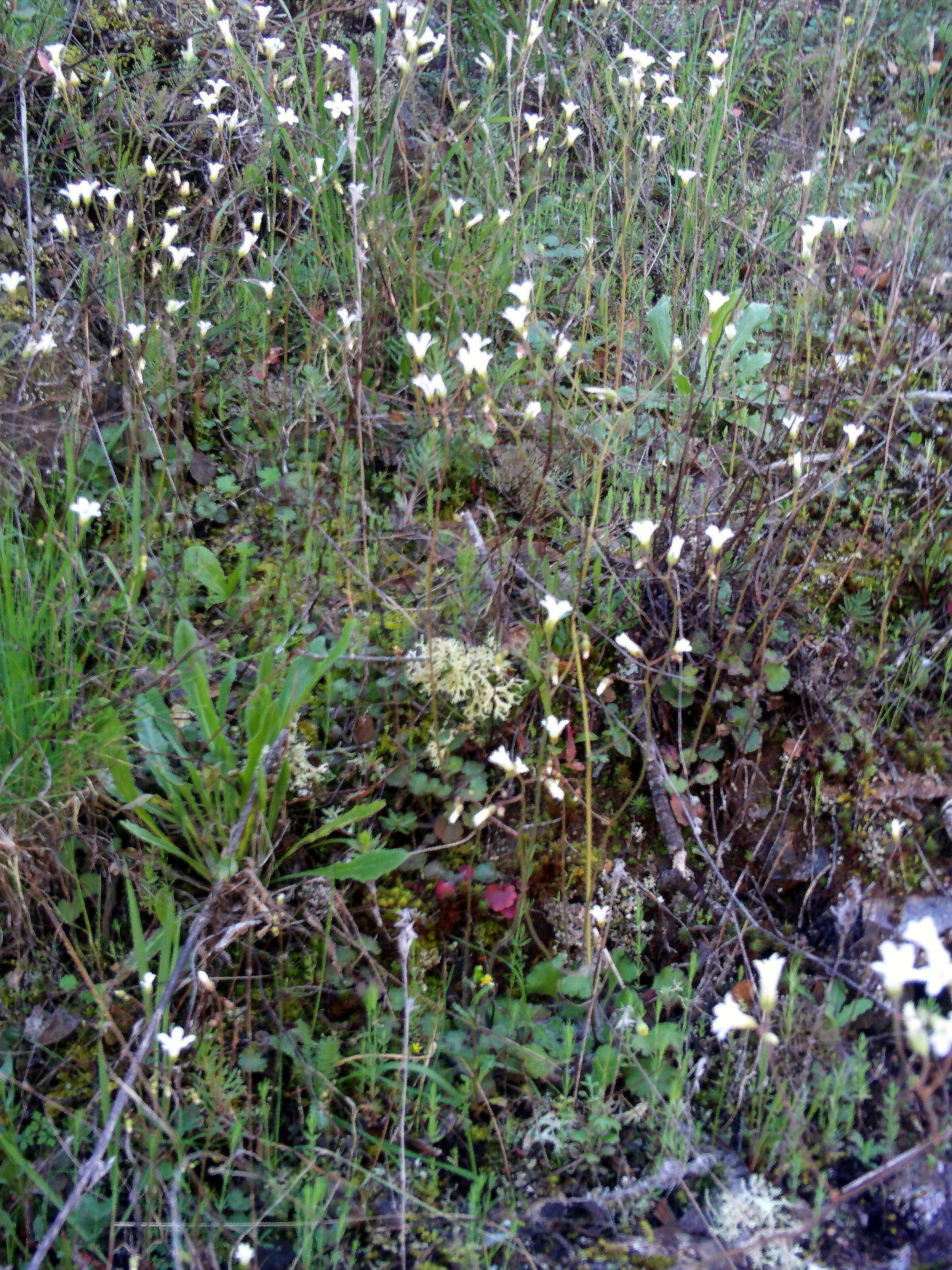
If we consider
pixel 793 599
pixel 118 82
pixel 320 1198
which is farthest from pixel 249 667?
pixel 118 82

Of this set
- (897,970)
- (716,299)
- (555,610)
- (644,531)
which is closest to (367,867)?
(555,610)

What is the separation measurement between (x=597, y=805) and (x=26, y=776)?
113cm

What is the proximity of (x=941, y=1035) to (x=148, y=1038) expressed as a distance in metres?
1.16

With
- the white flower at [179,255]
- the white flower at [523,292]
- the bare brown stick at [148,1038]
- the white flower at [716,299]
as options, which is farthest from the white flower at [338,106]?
the bare brown stick at [148,1038]

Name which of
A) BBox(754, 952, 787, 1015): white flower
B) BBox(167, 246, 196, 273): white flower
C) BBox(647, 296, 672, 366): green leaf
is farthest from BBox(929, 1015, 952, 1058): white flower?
BBox(167, 246, 196, 273): white flower

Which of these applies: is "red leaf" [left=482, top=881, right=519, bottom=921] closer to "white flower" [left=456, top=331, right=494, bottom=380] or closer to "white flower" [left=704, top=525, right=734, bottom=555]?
"white flower" [left=704, top=525, right=734, bottom=555]

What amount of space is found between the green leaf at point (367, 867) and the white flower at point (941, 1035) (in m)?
0.93

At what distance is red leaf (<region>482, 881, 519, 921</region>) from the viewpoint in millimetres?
1841

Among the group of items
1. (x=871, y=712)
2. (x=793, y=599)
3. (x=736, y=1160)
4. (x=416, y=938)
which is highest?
(x=793, y=599)

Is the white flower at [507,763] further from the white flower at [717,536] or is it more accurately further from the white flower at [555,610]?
the white flower at [717,536]

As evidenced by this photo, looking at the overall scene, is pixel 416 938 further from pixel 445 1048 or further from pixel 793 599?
pixel 793 599

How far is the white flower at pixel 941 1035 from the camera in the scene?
1053 millimetres

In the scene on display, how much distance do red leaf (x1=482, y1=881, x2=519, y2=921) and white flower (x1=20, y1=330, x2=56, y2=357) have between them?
160cm

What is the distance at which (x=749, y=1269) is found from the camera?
1.40 metres
